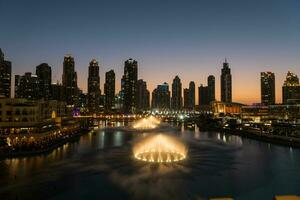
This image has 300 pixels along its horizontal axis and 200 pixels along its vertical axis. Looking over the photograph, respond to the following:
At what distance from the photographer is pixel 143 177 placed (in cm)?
3662

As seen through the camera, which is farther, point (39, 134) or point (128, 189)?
point (39, 134)

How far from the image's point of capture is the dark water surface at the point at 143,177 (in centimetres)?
3033

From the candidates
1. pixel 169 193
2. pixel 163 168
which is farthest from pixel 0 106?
pixel 169 193

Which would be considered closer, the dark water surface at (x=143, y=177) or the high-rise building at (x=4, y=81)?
the dark water surface at (x=143, y=177)

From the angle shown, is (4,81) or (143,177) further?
(4,81)

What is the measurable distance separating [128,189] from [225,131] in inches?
3446

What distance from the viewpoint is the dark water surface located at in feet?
99.5

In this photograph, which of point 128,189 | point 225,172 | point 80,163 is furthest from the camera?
point 80,163

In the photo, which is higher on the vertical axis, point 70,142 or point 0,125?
point 0,125

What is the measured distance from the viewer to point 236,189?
32.2 m

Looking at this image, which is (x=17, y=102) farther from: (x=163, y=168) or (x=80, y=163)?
(x=163, y=168)

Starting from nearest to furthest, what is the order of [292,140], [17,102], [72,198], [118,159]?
1. [72,198]
2. [118,159]
3. [17,102]
4. [292,140]

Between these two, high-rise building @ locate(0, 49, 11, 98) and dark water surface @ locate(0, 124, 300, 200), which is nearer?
dark water surface @ locate(0, 124, 300, 200)

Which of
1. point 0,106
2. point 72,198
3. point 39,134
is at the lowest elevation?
point 72,198
